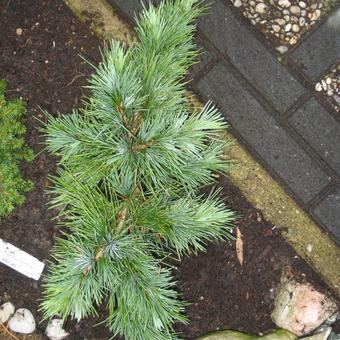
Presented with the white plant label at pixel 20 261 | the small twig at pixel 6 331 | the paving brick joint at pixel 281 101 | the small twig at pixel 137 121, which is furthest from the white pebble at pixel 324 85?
the small twig at pixel 6 331

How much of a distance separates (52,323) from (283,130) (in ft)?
4.31

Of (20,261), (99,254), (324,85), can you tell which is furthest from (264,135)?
(20,261)

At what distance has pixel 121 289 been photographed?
1.72 metres

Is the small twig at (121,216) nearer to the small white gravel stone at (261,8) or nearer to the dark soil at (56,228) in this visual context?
the dark soil at (56,228)

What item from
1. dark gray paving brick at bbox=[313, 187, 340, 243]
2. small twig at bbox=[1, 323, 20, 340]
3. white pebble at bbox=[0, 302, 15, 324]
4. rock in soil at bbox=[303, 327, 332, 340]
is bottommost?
small twig at bbox=[1, 323, 20, 340]

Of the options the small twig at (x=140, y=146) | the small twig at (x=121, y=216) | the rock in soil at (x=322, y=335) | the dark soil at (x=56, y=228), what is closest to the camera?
the small twig at (x=140, y=146)

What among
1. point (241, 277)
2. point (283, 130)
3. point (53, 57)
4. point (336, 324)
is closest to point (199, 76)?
point (283, 130)

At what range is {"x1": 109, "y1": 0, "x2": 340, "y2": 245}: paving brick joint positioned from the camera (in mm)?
2287

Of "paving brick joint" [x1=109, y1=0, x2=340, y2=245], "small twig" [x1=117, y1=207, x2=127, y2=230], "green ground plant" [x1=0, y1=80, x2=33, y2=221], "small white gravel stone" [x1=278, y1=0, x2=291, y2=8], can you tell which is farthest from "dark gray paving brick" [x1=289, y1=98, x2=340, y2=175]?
"green ground plant" [x1=0, y1=80, x2=33, y2=221]

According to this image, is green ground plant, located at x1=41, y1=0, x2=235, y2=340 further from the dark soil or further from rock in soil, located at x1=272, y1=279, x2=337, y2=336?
rock in soil, located at x1=272, y1=279, x2=337, y2=336

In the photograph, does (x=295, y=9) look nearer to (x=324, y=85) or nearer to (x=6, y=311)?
(x=324, y=85)

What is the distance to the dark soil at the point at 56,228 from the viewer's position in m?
2.32

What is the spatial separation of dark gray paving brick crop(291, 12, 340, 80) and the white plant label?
1.44 m

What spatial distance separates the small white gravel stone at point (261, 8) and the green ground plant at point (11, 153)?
3.60 ft
